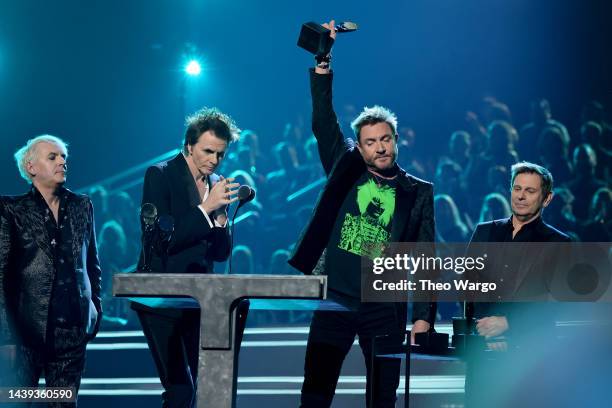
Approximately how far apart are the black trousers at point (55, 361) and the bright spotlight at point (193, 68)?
3.88 meters

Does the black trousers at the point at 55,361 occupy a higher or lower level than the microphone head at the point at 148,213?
lower

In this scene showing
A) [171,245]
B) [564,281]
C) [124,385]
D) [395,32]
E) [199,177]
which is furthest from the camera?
[395,32]

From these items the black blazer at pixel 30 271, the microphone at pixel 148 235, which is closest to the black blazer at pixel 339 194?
the microphone at pixel 148 235

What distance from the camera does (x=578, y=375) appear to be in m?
3.33

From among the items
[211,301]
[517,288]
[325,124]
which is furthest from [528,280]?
[211,301]

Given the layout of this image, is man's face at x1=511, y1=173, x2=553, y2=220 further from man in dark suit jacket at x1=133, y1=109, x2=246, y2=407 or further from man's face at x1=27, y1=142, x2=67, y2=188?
man's face at x1=27, y1=142, x2=67, y2=188

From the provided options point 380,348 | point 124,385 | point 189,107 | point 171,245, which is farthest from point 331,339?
point 189,107

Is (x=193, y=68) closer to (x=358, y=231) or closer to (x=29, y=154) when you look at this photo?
(x=29, y=154)

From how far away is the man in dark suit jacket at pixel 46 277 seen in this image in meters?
3.23

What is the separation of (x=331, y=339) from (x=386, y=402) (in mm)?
325

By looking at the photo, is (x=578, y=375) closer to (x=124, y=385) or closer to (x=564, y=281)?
(x=564, y=281)

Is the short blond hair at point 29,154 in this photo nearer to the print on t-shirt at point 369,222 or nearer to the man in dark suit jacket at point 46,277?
the man in dark suit jacket at point 46,277

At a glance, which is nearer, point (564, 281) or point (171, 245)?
point (171, 245)

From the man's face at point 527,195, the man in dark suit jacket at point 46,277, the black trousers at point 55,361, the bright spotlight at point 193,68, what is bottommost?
the black trousers at point 55,361
